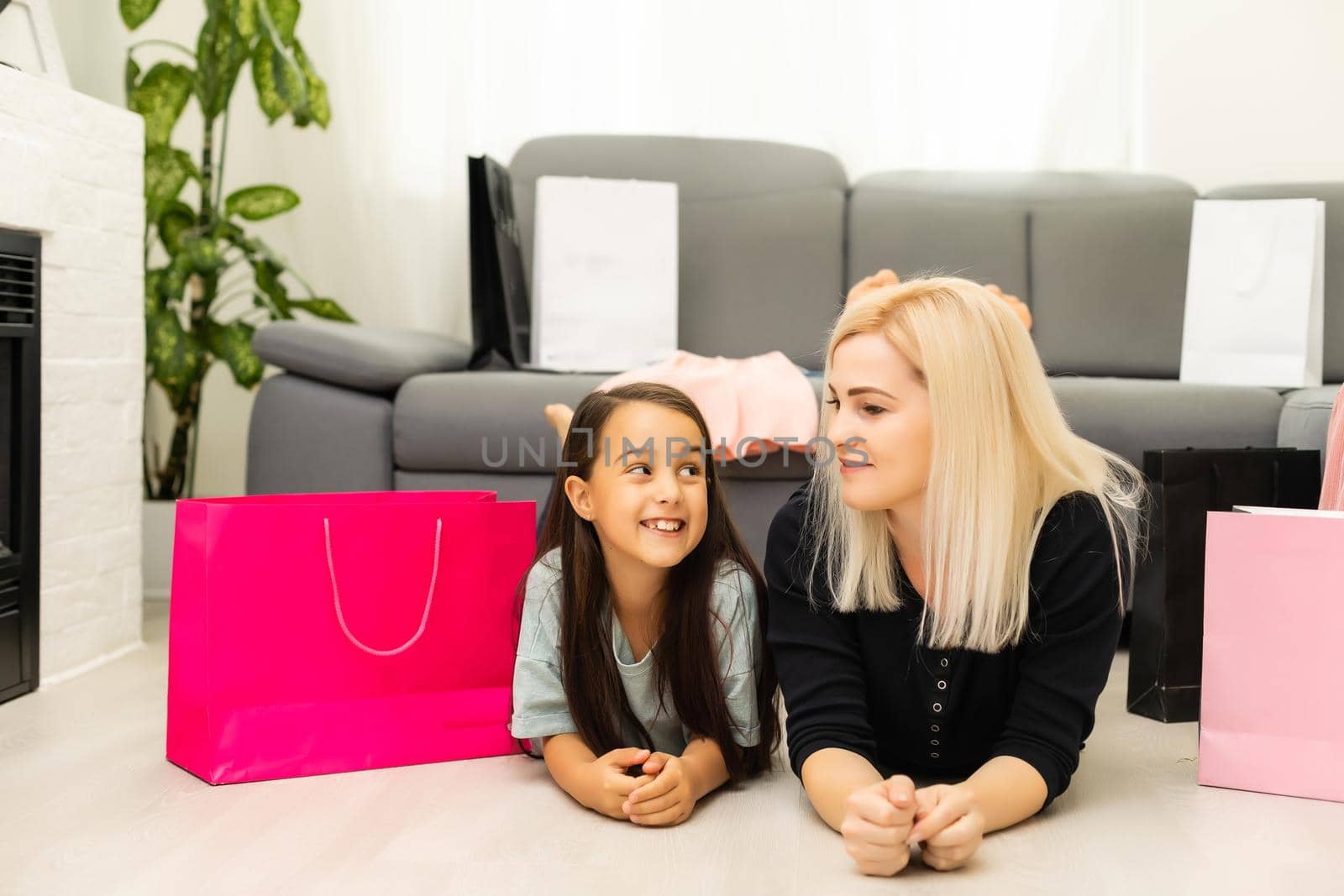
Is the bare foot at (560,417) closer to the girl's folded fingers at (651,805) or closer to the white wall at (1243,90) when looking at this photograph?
the girl's folded fingers at (651,805)

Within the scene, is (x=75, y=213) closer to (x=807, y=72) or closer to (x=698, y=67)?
(x=698, y=67)

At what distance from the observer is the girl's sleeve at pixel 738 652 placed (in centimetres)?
128

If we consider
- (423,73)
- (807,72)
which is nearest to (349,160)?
(423,73)

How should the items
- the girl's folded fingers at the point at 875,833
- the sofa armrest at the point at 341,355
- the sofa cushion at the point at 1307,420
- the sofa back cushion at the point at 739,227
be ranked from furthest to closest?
1. the sofa back cushion at the point at 739,227
2. the sofa armrest at the point at 341,355
3. the sofa cushion at the point at 1307,420
4. the girl's folded fingers at the point at 875,833

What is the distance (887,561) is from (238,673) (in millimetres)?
717

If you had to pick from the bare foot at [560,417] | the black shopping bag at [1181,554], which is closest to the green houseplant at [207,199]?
the bare foot at [560,417]

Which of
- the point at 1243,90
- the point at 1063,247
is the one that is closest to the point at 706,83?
the point at 1063,247

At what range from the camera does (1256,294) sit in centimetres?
238

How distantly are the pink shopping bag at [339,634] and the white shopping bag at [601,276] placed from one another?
112cm

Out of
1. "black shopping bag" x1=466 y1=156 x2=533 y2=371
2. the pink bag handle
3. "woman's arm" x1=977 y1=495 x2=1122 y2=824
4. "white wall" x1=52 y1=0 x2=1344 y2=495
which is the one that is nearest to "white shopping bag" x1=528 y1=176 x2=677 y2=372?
"black shopping bag" x1=466 y1=156 x2=533 y2=371

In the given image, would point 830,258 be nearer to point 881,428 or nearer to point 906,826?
point 881,428

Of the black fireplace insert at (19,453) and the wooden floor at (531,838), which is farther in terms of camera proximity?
the black fireplace insert at (19,453)

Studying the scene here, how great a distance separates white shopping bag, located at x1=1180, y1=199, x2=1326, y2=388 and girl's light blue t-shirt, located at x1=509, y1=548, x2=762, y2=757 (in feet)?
4.93

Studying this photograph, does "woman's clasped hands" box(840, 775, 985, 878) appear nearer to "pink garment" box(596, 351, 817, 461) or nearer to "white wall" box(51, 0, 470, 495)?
"pink garment" box(596, 351, 817, 461)
